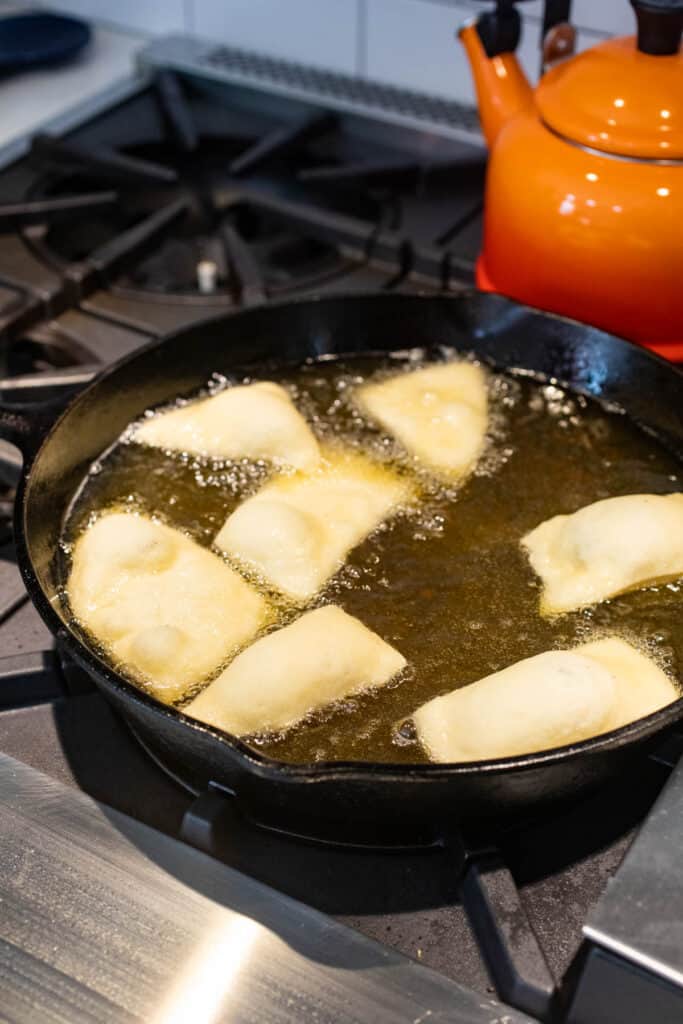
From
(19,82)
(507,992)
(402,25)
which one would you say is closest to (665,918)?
(507,992)

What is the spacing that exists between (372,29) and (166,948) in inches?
65.7

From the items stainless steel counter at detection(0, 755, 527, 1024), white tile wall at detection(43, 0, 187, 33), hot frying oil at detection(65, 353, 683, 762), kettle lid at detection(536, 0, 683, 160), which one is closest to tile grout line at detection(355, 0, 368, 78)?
white tile wall at detection(43, 0, 187, 33)

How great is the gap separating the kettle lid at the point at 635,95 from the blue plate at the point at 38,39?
1.26 metres

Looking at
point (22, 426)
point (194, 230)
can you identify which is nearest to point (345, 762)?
point (22, 426)

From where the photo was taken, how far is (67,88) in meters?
2.06

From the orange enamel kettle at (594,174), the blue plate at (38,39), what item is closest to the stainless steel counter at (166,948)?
the orange enamel kettle at (594,174)

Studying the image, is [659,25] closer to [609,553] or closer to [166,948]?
[609,553]

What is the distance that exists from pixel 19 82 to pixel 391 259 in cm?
97

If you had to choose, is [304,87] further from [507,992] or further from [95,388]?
[507,992]

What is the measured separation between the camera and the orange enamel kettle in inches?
46.6

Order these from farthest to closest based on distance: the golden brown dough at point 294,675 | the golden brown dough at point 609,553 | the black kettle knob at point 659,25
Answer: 1. the black kettle knob at point 659,25
2. the golden brown dough at point 609,553
3. the golden brown dough at point 294,675

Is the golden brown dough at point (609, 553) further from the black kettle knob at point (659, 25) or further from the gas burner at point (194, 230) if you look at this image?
the gas burner at point (194, 230)

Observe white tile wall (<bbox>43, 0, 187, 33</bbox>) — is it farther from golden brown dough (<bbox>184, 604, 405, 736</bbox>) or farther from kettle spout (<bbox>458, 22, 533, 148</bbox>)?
golden brown dough (<bbox>184, 604, 405, 736</bbox>)

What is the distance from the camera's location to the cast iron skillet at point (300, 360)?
750 millimetres
